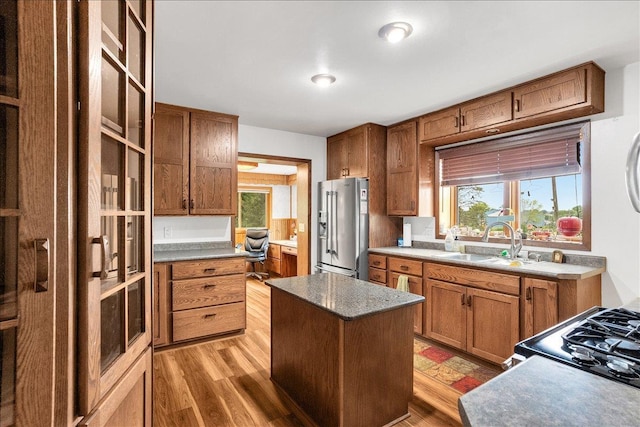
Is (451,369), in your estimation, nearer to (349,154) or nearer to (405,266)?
(405,266)

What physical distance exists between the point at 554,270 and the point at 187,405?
9.13 feet

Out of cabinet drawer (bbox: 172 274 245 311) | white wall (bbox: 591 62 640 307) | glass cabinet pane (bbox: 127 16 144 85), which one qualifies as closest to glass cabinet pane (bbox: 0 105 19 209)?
glass cabinet pane (bbox: 127 16 144 85)

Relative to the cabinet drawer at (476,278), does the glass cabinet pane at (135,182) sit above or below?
above

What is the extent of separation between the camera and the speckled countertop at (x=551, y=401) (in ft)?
2.05

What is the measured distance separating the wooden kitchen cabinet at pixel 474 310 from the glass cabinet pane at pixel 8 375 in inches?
113

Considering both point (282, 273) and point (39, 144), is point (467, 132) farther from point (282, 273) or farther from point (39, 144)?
point (282, 273)

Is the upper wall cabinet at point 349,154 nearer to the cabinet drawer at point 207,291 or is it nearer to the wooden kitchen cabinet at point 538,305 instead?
the cabinet drawer at point 207,291

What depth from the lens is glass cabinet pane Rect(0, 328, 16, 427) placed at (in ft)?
2.34

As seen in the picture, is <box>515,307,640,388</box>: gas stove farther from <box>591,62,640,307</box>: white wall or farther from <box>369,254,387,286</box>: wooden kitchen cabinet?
<box>369,254,387,286</box>: wooden kitchen cabinet

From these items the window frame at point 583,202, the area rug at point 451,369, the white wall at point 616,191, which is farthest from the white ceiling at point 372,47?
the area rug at point 451,369

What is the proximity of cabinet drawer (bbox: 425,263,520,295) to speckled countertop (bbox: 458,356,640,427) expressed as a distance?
1.91 m

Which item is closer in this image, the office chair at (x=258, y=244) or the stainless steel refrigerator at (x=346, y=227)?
the stainless steel refrigerator at (x=346, y=227)

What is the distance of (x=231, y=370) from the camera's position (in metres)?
2.65

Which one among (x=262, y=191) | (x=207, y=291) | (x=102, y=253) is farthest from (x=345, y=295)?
(x=262, y=191)
